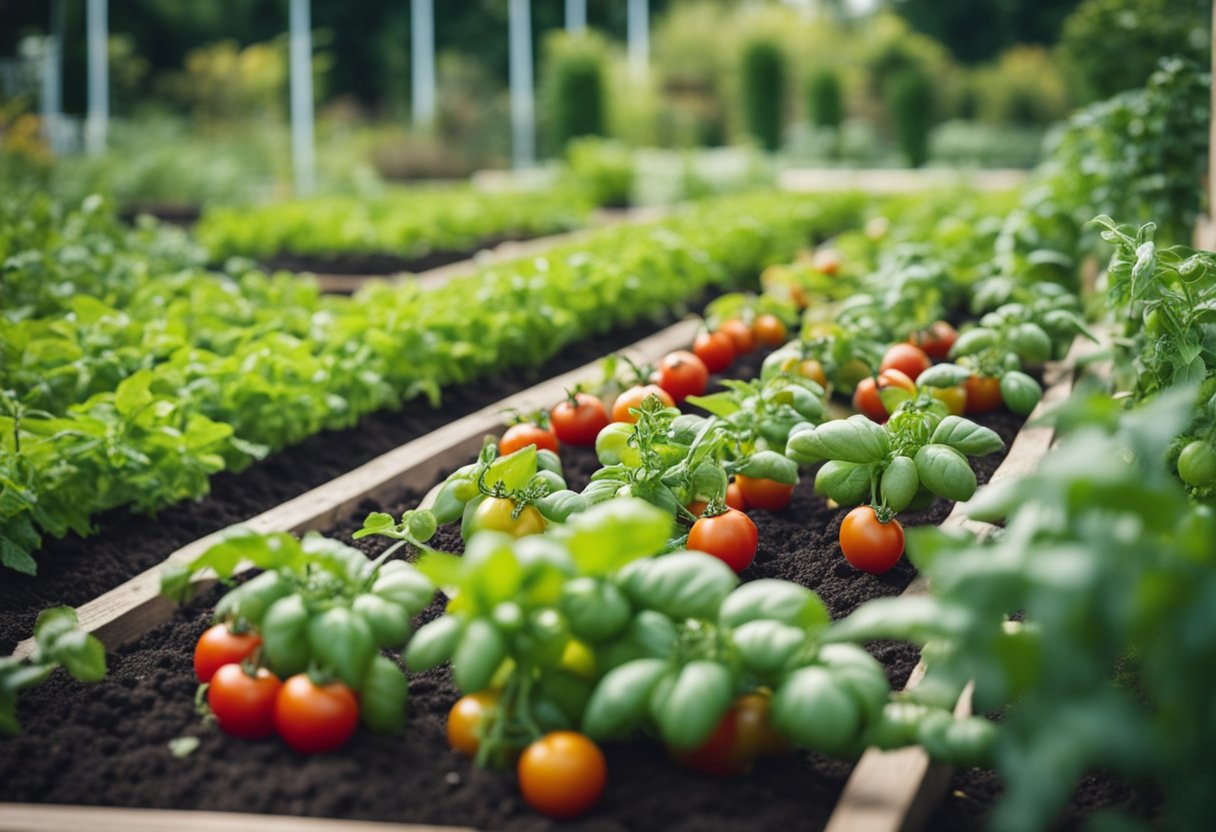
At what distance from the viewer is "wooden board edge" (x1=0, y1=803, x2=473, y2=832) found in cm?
184

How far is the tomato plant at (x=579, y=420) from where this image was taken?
3.64m

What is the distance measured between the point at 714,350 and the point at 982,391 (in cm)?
99

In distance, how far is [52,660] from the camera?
7.02ft

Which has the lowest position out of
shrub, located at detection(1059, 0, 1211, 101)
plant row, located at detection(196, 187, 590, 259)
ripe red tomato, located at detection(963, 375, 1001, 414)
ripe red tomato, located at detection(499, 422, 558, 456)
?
ripe red tomato, located at detection(499, 422, 558, 456)

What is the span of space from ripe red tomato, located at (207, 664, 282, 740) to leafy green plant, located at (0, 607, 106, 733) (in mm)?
230

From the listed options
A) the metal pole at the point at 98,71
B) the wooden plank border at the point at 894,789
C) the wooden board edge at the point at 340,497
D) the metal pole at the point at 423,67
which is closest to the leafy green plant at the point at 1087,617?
the wooden plank border at the point at 894,789

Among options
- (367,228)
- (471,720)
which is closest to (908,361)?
(471,720)

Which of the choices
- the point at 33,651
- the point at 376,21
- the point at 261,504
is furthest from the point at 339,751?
the point at 376,21

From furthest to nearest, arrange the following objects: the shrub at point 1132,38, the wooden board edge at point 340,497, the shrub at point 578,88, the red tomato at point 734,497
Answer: the shrub at point 578,88, the shrub at point 1132,38, the red tomato at point 734,497, the wooden board edge at point 340,497

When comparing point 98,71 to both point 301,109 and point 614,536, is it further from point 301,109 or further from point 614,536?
point 614,536

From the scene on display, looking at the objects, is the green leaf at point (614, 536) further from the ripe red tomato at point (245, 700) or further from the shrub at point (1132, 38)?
the shrub at point (1132, 38)

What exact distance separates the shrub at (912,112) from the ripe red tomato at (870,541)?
22595mm

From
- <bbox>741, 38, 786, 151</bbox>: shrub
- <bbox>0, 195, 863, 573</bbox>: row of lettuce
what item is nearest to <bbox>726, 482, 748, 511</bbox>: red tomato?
<bbox>0, 195, 863, 573</bbox>: row of lettuce

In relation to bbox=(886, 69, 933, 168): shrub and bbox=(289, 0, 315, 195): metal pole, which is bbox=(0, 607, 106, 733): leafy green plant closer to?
bbox=(289, 0, 315, 195): metal pole
